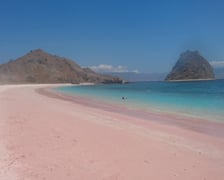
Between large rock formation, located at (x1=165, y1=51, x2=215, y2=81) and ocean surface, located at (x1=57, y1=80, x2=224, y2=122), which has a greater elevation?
large rock formation, located at (x1=165, y1=51, x2=215, y2=81)

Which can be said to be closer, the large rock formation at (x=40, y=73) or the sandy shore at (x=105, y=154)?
the sandy shore at (x=105, y=154)

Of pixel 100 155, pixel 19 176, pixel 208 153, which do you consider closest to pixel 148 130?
pixel 208 153

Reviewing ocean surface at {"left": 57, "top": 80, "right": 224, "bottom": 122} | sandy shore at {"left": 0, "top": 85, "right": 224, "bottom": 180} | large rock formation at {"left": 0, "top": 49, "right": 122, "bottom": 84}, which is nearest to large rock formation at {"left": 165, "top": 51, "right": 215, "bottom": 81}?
large rock formation at {"left": 0, "top": 49, "right": 122, "bottom": 84}

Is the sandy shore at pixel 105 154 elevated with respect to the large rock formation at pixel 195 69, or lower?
lower

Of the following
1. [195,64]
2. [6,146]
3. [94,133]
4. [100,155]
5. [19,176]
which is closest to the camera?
[19,176]

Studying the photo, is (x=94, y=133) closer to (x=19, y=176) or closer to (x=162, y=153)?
(x=162, y=153)

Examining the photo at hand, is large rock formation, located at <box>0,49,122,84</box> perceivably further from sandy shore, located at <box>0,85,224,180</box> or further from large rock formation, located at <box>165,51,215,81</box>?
sandy shore, located at <box>0,85,224,180</box>

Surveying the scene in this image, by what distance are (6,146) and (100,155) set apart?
8.17 ft

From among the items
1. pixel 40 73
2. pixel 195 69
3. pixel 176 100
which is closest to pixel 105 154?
pixel 176 100

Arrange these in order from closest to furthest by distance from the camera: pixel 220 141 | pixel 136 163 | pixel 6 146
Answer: pixel 136 163
pixel 6 146
pixel 220 141

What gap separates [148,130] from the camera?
36.8 feet

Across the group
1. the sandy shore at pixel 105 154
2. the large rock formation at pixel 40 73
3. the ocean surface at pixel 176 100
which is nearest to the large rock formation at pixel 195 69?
the large rock formation at pixel 40 73

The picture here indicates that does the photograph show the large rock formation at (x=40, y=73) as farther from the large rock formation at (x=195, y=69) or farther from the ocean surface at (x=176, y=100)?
the ocean surface at (x=176, y=100)

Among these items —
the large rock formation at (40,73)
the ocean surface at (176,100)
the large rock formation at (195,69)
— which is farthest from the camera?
the large rock formation at (195,69)
